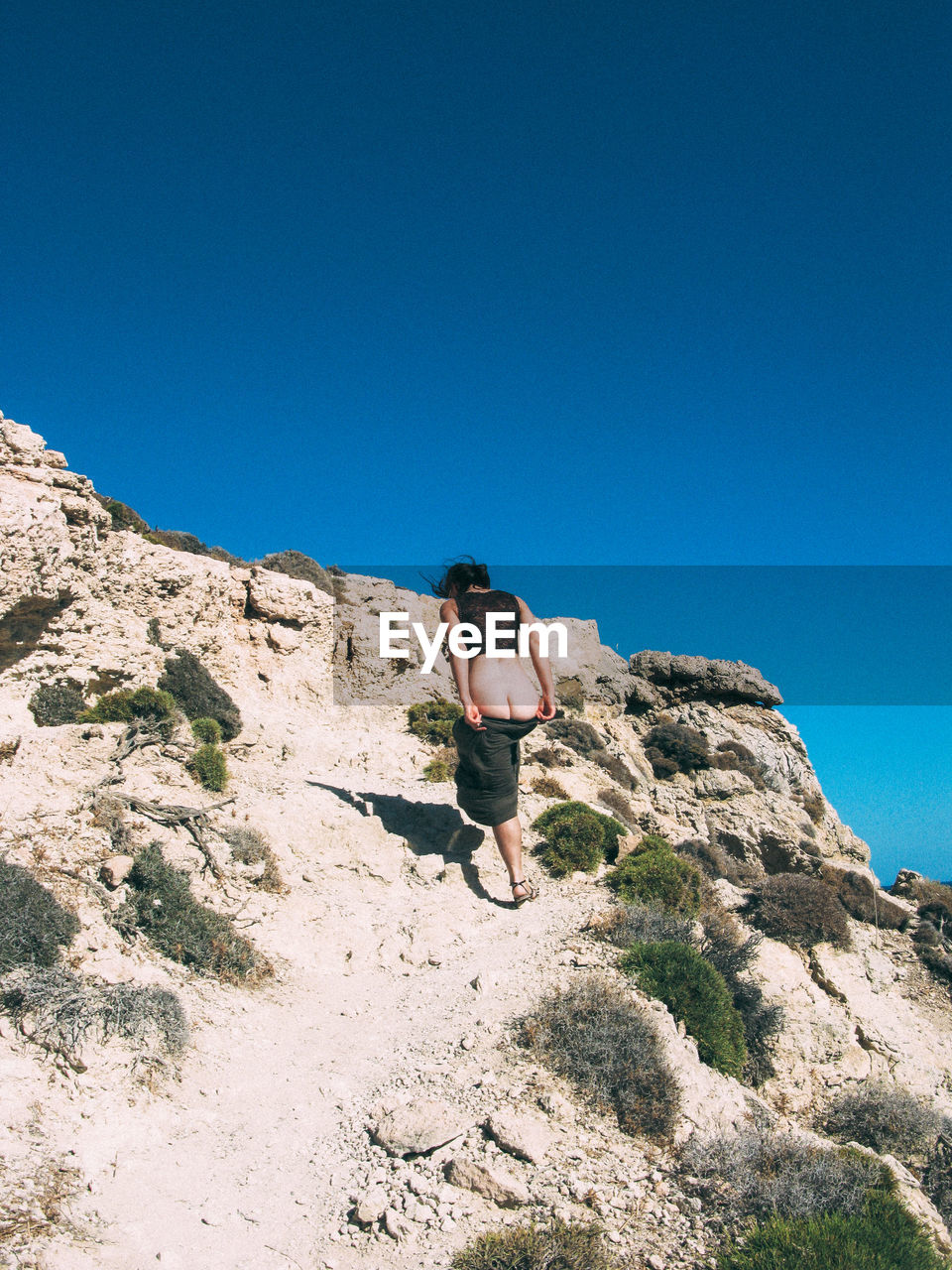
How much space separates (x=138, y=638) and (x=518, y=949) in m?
10.5

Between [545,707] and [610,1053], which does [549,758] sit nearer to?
[545,707]

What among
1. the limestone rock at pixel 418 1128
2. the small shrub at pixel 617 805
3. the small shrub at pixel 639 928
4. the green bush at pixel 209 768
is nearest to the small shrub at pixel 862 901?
the small shrub at pixel 617 805

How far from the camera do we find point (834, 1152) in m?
5.81

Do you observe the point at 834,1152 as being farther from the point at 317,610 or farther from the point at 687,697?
the point at 687,697

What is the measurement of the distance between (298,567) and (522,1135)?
77.4 ft

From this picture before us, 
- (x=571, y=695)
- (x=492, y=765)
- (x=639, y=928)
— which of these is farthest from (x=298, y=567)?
(x=639, y=928)

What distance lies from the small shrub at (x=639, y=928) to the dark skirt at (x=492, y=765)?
5.47ft

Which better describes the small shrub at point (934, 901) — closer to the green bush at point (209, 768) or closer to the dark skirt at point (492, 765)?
the dark skirt at point (492, 765)

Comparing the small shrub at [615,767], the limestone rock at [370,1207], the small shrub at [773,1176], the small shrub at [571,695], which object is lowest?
the limestone rock at [370,1207]

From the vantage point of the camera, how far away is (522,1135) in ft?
16.4

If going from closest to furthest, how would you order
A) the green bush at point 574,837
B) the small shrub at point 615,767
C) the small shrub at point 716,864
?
the green bush at point 574,837 < the small shrub at point 716,864 < the small shrub at point 615,767

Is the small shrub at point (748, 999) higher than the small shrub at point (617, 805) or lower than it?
lower

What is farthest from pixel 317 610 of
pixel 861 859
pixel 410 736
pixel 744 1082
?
pixel 861 859

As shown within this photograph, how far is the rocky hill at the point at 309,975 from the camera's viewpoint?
4512mm
